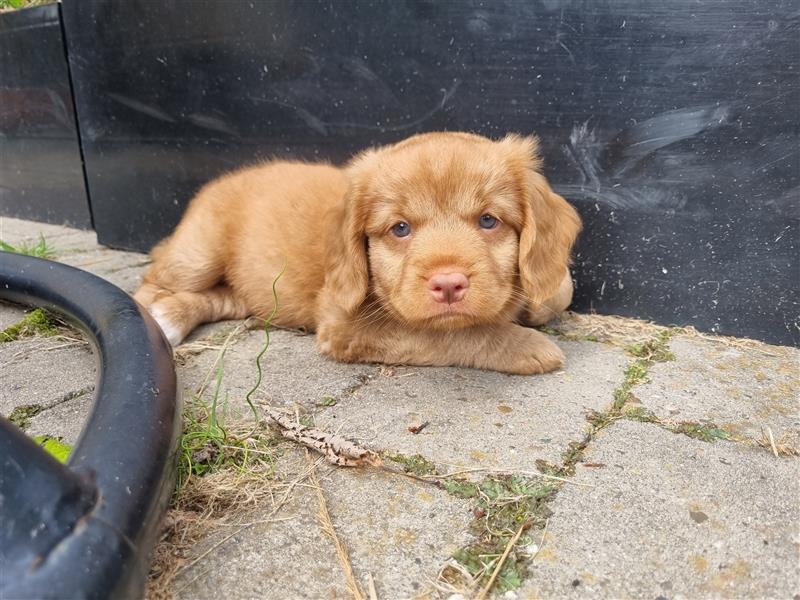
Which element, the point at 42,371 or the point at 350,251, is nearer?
the point at 42,371

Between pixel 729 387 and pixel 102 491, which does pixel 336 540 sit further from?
pixel 729 387

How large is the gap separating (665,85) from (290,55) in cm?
222

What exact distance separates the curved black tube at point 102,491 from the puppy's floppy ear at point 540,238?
4.61 feet

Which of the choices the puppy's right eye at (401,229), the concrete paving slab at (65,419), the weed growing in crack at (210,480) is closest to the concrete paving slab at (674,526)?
the weed growing in crack at (210,480)

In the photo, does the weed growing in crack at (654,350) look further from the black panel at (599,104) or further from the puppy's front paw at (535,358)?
the puppy's front paw at (535,358)

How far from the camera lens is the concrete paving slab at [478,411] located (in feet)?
6.40

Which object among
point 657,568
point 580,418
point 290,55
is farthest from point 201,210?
point 657,568

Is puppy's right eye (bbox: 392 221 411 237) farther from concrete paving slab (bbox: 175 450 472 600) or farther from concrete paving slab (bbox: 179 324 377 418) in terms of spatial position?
concrete paving slab (bbox: 175 450 472 600)

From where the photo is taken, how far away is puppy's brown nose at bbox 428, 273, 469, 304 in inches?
87.4

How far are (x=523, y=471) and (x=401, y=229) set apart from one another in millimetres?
1132

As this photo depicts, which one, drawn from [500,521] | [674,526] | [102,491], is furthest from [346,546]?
[674,526]

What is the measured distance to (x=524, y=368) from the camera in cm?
260

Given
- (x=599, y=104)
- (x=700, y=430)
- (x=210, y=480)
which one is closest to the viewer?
(x=210, y=480)

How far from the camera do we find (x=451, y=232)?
241 cm
